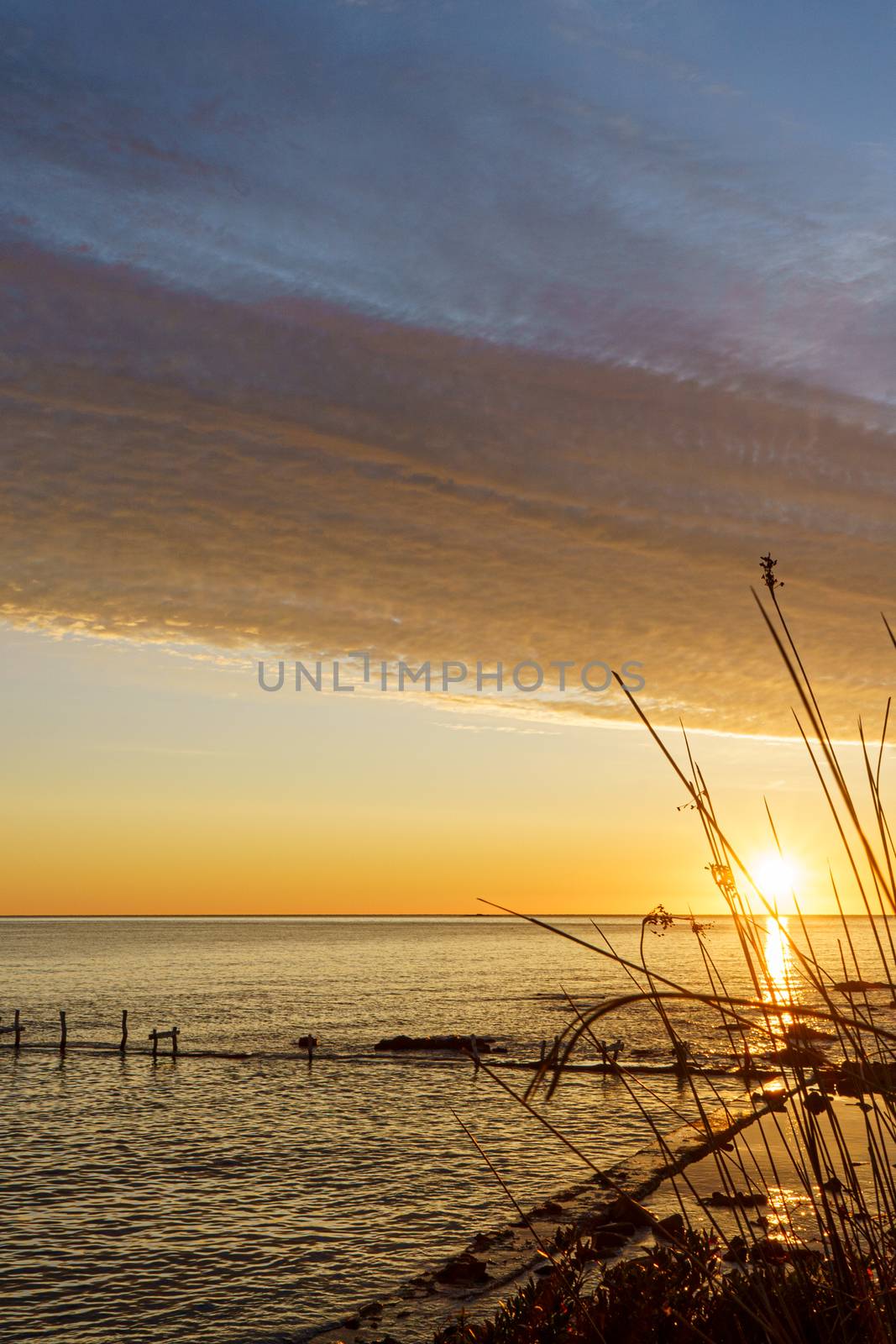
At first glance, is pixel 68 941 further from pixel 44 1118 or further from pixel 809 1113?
pixel 809 1113

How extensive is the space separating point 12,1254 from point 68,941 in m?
184

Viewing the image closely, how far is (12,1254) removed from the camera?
20.4 m

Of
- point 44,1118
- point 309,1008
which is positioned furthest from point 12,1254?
point 309,1008

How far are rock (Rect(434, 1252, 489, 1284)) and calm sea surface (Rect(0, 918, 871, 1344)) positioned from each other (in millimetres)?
1391

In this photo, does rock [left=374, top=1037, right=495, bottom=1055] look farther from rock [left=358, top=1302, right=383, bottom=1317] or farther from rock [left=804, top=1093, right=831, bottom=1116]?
rock [left=804, top=1093, right=831, bottom=1116]

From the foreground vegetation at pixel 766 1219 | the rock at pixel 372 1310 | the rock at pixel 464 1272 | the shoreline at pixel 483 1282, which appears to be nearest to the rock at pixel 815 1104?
the foreground vegetation at pixel 766 1219

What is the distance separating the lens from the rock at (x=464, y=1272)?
1670 cm

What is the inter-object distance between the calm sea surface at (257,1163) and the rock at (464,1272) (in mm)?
1391

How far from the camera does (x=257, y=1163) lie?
91.9ft

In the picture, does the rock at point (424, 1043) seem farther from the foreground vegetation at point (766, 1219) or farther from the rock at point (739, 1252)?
the rock at point (739, 1252)

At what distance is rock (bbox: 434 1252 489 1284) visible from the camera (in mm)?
16703

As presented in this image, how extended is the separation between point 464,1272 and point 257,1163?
12.9 meters

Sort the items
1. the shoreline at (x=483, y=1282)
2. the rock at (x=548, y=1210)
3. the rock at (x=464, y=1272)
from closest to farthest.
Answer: the shoreline at (x=483, y=1282) < the rock at (x=464, y=1272) < the rock at (x=548, y=1210)

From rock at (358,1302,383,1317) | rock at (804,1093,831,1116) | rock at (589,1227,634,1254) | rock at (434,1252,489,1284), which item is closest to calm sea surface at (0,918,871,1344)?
rock at (804,1093,831,1116)
